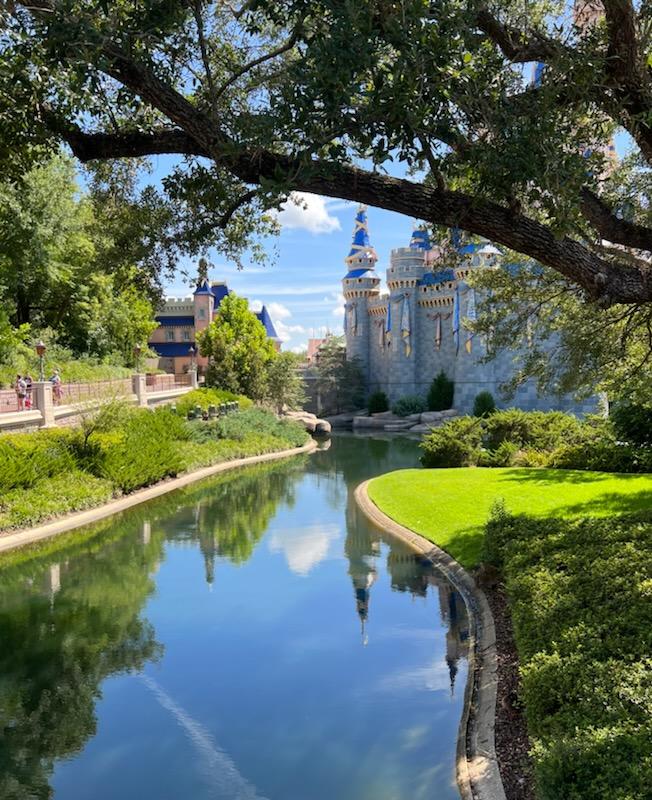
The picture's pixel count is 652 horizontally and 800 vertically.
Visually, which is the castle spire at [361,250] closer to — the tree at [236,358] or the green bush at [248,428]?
the tree at [236,358]

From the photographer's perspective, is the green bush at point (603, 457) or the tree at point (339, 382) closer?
the green bush at point (603, 457)

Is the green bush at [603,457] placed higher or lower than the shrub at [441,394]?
lower

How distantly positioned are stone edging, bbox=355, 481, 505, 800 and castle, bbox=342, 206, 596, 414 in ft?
98.9

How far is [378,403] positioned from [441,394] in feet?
17.1

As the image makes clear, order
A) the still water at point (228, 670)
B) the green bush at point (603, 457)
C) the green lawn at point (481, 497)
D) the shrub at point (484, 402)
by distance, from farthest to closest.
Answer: the shrub at point (484, 402)
the green bush at point (603, 457)
the green lawn at point (481, 497)
the still water at point (228, 670)

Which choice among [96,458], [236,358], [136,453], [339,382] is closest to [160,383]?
[236,358]

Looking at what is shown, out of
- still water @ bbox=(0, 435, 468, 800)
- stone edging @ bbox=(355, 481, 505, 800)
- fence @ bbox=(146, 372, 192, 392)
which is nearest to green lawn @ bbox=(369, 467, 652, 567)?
stone edging @ bbox=(355, 481, 505, 800)

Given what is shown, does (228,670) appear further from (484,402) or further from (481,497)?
(484,402)

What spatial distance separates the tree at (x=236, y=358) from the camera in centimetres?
3872

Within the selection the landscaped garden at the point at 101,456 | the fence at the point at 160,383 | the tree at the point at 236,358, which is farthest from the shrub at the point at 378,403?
the landscaped garden at the point at 101,456

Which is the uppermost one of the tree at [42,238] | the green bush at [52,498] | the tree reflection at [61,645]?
the tree at [42,238]

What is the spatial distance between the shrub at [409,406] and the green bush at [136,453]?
2180 cm

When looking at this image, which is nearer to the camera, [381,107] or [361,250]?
[381,107]

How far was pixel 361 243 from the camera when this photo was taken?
Result: 51.9 metres
